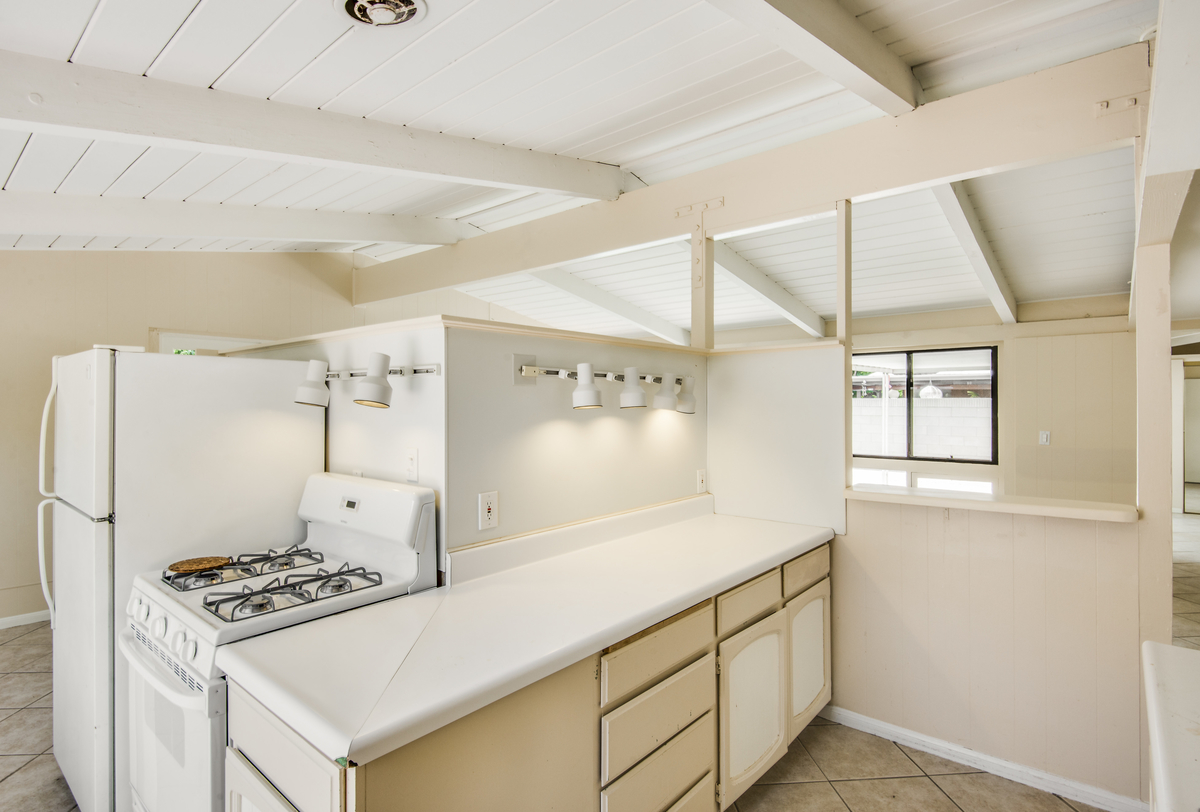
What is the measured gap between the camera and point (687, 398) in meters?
2.70

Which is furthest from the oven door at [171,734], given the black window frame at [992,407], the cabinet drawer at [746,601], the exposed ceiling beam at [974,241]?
the black window frame at [992,407]

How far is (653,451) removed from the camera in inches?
105

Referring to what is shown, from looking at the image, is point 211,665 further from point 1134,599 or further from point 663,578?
point 1134,599

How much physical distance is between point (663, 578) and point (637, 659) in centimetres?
35

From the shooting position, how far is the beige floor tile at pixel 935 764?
228cm

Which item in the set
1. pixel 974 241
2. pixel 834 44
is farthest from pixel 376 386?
pixel 974 241

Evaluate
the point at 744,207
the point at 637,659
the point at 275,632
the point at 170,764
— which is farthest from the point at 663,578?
the point at 744,207

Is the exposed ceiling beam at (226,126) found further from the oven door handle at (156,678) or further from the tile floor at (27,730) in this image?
the tile floor at (27,730)

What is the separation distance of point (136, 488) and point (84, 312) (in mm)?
3164

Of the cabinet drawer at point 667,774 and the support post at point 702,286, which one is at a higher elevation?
the support post at point 702,286

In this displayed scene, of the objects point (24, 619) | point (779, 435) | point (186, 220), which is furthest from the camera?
point (24, 619)

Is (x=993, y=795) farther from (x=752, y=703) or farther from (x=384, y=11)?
(x=384, y=11)

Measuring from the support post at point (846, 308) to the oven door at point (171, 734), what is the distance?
2399 millimetres

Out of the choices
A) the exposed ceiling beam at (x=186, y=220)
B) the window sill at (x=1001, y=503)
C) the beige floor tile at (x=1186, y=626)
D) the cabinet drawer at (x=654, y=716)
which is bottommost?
the beige floor tile at (x=1186, y=626)
